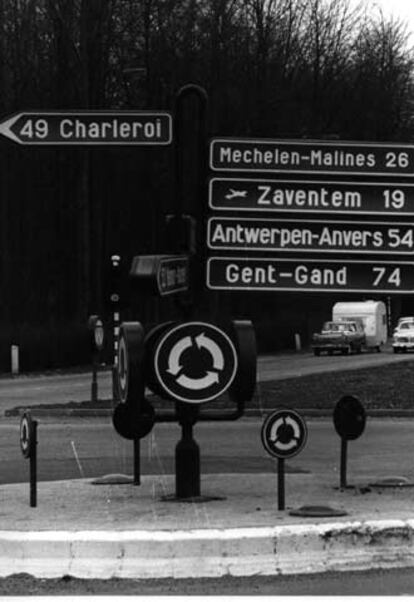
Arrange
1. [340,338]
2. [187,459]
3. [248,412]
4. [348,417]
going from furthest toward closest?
[340,338] → [248,412] → [348,417] → [187,459]

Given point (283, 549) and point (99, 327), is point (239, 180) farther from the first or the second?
point (99, 327)

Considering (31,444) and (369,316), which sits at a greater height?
(369,316)

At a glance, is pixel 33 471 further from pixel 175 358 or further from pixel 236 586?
pixel 236 586

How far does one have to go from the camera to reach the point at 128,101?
4812 cm

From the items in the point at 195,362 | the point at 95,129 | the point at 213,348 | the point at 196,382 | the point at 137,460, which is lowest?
the point at 137,460

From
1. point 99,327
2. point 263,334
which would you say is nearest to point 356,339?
point 263,334

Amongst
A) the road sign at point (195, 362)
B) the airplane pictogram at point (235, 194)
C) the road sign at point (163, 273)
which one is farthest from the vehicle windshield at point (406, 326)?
the road sign at point (195, 362)

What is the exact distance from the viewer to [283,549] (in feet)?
24.1

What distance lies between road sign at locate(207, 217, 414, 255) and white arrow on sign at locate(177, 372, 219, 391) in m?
1.14

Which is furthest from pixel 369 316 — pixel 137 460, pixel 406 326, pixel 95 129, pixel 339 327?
pixel 95 129

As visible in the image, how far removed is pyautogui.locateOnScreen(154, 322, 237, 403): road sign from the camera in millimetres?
8820

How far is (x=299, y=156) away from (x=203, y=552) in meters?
3.59

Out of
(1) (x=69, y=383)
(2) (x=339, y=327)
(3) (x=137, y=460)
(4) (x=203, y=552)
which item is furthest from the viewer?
(2) (x=339, y=327)

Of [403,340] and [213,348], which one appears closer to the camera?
[213,348]
